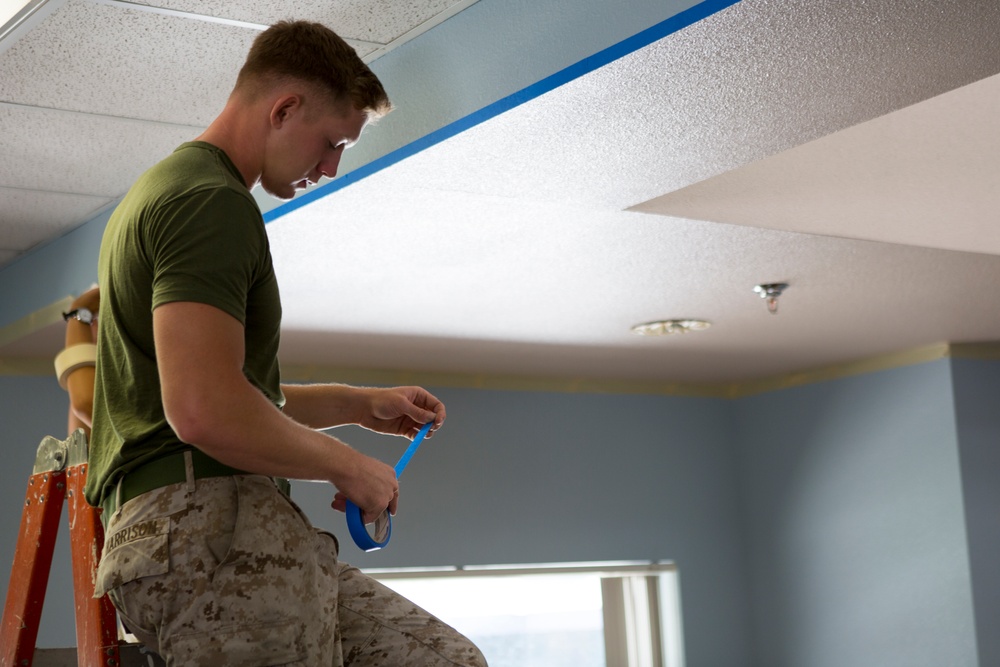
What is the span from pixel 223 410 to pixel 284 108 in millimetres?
366

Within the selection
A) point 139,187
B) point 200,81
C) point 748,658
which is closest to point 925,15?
point 139,187

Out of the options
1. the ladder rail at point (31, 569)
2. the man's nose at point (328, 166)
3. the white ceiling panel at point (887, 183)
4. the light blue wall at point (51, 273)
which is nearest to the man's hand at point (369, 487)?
the man's nose at point (328, 166)

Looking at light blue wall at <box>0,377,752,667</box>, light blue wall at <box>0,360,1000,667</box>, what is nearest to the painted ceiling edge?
light blue wall at <box>0,360,1000,667</box>

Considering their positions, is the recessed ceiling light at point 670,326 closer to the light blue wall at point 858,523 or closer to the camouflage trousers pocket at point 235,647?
the light blue wall at point 858,523

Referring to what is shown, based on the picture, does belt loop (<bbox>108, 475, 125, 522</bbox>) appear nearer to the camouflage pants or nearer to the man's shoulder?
the camouflage pants

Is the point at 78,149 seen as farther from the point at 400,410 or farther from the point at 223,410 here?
the point at 223,410

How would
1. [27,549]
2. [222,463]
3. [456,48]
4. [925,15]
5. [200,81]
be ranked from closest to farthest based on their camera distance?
[222,463] → [27,549] → [925,15] → [456,48] → [200,81]

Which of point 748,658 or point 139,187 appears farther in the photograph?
point 748,658

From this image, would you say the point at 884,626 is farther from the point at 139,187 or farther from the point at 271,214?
the point at 139,187

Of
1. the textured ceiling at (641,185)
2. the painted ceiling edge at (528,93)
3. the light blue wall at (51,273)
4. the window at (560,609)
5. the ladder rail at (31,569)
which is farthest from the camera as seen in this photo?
the window at (560,609)

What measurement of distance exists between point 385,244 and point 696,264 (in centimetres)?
111

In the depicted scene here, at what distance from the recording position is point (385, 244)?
3605mm

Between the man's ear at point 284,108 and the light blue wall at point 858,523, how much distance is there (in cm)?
507

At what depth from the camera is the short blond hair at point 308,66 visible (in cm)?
130
